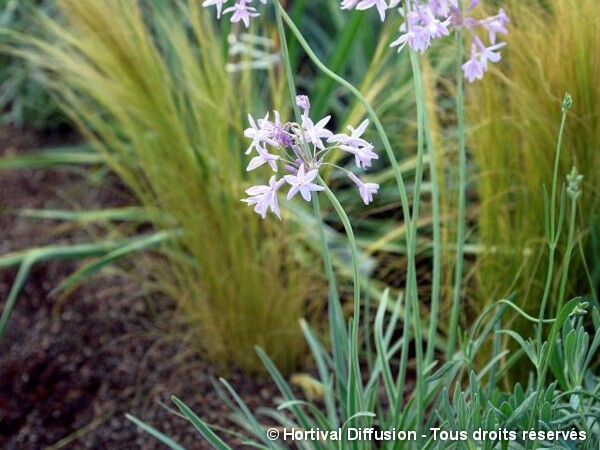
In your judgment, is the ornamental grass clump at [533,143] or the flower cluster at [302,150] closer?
Result: the flower cluster at [302,150]

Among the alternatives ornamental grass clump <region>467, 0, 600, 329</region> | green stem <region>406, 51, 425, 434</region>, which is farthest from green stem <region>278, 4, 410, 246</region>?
ornamental grass clump <region>467, 0, 600, 329</region>

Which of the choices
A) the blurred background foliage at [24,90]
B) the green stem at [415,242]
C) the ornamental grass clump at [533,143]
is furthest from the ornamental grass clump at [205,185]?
the blurred background foliage at [24,90]

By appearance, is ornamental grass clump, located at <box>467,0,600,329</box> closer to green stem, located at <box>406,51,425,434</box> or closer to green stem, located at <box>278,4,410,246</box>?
green stem, located at <box>406,51,425,434</box>

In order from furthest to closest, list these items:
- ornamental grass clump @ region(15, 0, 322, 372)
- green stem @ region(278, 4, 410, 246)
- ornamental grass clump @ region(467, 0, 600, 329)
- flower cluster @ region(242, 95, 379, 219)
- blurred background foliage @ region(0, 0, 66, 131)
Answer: blurred background foliage @ region(0, 0, 66, 131), ornamental grass clump @ region(15, 0, 322, 372), ornamental grass clump @ region(467, 0, 600, 329), green stem @ region(278, 4, 410, 246), flower cluster @ region(242, 95, 379, 219)

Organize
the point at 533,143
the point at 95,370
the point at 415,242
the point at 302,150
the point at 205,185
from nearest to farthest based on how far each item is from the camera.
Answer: the point at 302,150 < the point at 415,242 < the point at 533,143 < the point at 205,185 < the point at 95,370

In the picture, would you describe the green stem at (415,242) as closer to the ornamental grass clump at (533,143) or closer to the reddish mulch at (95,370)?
the ornamental grass clump at (533,143)

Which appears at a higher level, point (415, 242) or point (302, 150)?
point (302, 150)

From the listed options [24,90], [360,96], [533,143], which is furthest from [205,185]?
[24,90]

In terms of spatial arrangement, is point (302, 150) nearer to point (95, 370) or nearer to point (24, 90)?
point (95, 370)

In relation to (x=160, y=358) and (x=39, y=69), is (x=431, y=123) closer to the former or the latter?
(x=160, y=358)
